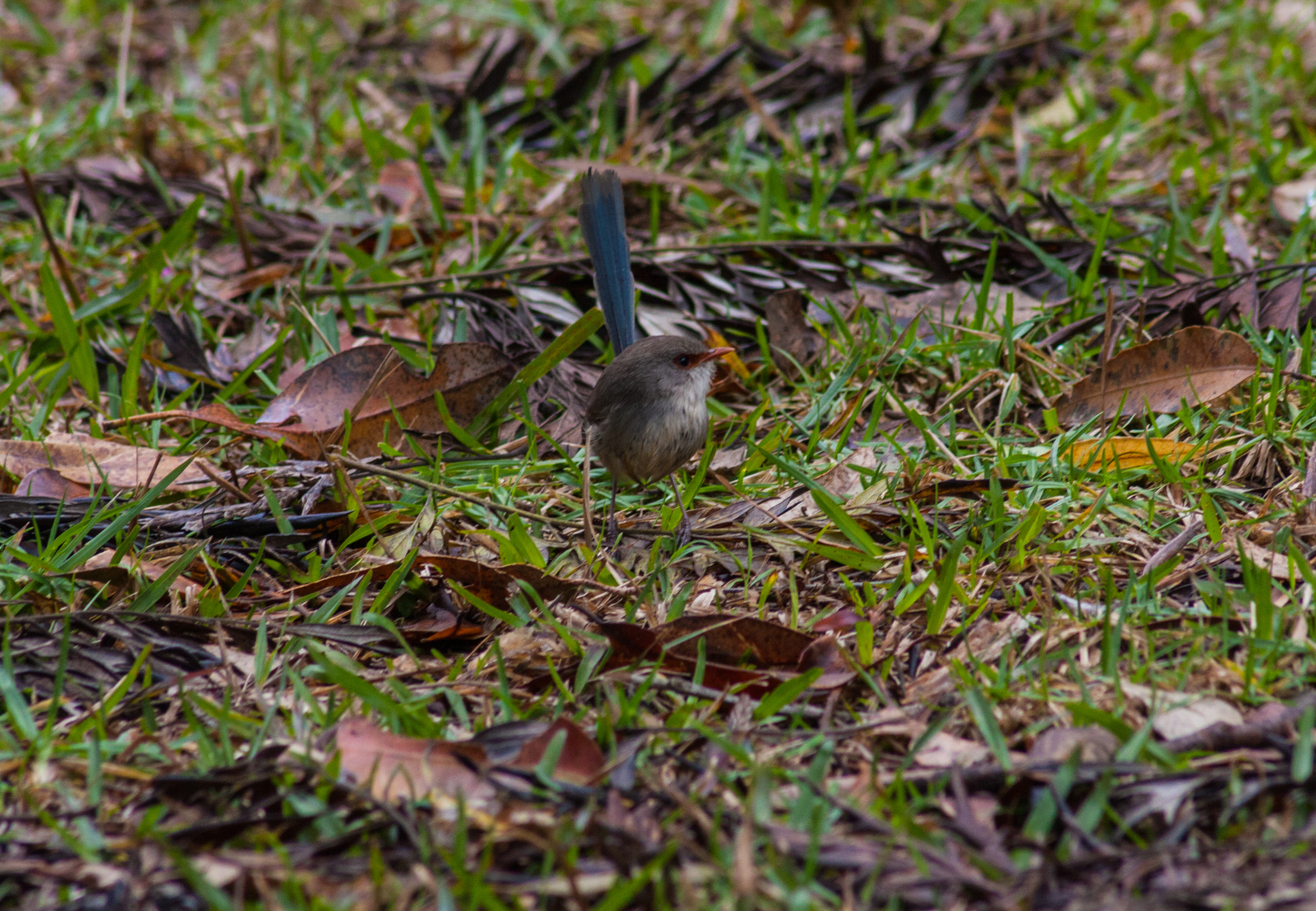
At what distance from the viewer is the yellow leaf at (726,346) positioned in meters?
4.39

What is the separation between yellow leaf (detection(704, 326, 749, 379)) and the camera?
439 cm

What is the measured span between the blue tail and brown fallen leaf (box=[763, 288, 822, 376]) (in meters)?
0.61

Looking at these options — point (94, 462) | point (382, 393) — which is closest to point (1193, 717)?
point (382, 393)

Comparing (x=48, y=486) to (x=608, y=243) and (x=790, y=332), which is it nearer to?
(x=608, y=243)

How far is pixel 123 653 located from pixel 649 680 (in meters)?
1.29

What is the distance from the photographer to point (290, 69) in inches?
282

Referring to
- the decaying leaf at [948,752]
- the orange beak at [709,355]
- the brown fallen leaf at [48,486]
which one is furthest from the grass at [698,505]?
the orange beak at [709,355]

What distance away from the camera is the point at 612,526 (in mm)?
3617

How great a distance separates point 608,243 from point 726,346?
0.65 metres

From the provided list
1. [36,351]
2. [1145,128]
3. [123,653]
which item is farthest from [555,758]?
[1145,128]

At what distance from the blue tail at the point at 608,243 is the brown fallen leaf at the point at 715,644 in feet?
5.10

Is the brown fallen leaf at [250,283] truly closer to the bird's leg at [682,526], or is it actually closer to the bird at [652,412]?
the bird at [652,412]

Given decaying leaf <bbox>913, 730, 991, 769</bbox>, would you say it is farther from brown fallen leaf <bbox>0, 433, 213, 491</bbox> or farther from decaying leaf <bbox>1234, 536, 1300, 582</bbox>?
brown fallen leaf <bbox>0, 433, 213, 491</bbox>

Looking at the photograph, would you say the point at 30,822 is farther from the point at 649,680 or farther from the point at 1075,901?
the point at 1075,901
